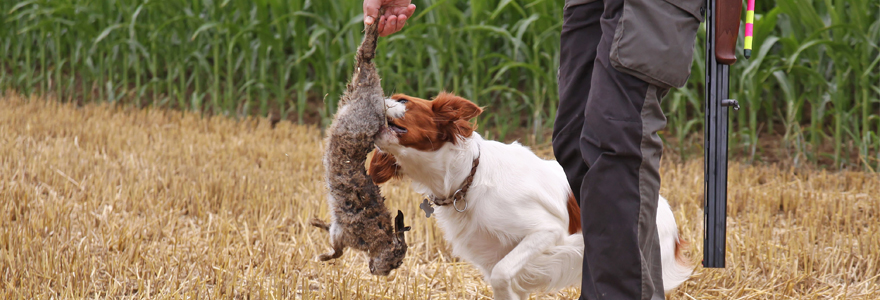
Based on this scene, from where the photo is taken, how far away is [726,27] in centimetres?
174

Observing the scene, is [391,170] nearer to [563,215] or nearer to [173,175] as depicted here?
[563,215]

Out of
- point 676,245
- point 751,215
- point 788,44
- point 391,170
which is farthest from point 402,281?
point 788,44

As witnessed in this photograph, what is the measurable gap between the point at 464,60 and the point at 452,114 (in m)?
3.97

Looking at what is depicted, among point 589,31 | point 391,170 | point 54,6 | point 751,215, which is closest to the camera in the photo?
point 589,31

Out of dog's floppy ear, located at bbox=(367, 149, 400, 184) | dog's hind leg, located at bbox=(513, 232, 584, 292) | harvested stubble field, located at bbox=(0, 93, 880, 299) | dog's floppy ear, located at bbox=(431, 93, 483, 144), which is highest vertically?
dog's floppy ear, located at bbox=(431, 93, 483, 144)

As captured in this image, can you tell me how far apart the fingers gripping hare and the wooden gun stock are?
86 cm

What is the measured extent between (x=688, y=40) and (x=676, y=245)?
0.95 meters

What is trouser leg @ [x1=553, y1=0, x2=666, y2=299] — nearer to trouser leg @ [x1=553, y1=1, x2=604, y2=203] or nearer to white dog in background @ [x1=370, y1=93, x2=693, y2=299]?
trouser leg @ [x1=553, y1=1, x2=604, y2=203]

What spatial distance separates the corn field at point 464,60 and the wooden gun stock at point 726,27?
2803 millimetres

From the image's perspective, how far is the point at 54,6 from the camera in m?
7.71

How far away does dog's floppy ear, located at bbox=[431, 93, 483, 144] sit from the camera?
78.3 inches

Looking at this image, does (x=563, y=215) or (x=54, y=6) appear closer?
(x=563, y=215)

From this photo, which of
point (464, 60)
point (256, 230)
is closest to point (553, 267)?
point (256, 230)

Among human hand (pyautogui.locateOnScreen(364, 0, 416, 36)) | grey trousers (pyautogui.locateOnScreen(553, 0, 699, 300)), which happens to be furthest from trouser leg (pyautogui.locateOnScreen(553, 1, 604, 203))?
human hand (pyautogui.locateOnScreen(364, 0, 416, 36))
